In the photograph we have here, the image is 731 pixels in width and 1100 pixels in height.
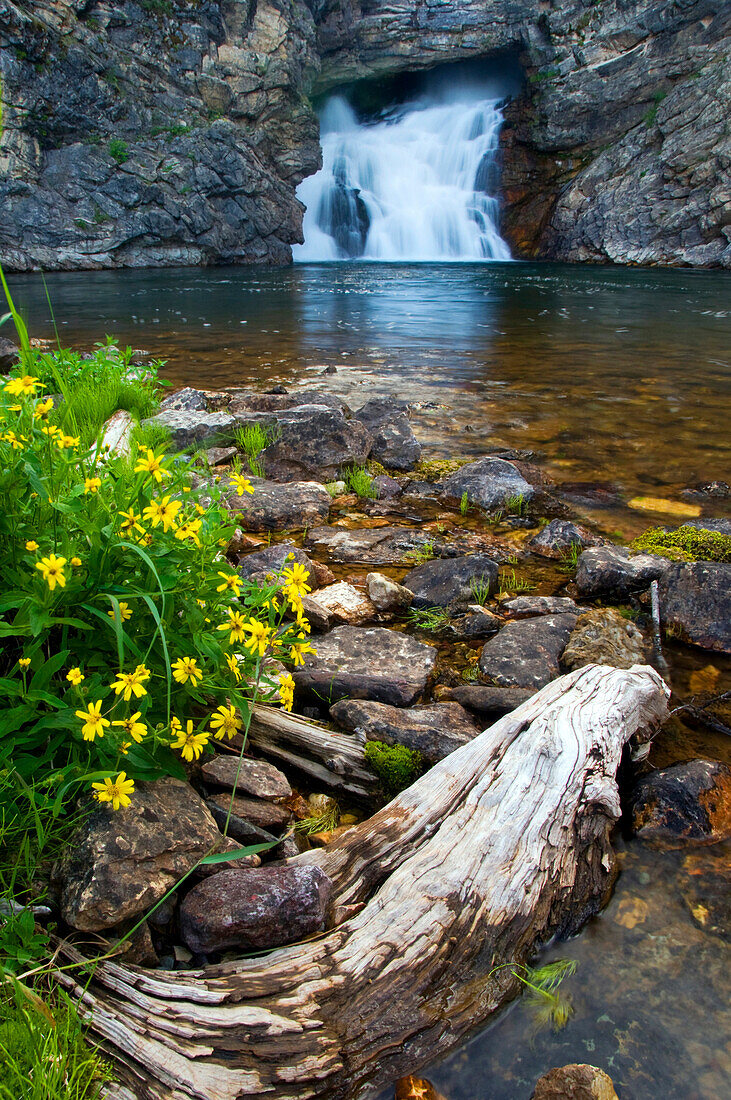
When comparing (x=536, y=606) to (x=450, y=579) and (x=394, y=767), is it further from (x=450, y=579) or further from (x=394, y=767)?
(x=394, y=767)

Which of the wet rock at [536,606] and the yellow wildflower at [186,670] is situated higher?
the yellow wildflower at [186,670]

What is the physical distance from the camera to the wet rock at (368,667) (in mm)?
2789

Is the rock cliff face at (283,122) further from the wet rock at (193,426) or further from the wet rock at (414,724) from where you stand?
the wet rock at (414,724)

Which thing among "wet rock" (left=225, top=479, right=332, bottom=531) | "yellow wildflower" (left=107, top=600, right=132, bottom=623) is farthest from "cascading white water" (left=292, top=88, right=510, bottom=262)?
"yellow wildflower" (left=107, top=600, right=132, bottom=623)

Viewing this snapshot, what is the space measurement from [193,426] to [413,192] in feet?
127

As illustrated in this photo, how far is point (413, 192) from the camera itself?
127ft

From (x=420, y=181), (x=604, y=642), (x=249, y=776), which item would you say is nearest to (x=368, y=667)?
(x=249, y=776)

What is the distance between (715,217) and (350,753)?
117 feet

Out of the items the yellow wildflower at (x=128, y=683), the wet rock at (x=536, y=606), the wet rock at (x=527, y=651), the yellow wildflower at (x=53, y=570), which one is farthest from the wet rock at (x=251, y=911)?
the wet rock at (x=536, y=606)

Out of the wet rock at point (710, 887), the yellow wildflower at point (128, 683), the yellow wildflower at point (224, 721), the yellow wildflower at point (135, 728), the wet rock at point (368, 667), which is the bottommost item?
the wet rock at point (710, 887)

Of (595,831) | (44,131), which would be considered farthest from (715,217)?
(595,831)

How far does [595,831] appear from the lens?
211 cm

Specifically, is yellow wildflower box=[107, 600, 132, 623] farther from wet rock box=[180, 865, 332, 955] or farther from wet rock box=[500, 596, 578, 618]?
wet rock box=[500, 596, 578, 618]

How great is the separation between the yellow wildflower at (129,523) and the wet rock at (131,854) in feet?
2.30
